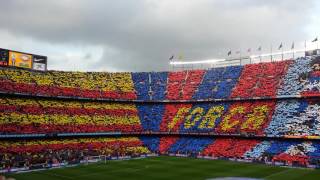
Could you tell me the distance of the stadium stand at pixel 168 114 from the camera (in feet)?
227

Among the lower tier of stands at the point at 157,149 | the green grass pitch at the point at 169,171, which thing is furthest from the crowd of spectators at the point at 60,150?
the green grass pitch at the point at 169,171

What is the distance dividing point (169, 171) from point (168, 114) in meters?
37.3

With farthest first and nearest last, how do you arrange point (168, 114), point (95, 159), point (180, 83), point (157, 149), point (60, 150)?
point (180, 83), point (168, 114), point (157, 149), point (60, 150), point (95, 159)

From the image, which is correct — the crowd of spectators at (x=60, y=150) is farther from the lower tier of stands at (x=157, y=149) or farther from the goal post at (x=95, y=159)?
the goal post at (x=95, y=159)

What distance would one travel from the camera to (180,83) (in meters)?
102

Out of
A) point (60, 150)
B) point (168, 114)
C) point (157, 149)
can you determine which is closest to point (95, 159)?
point (60, 150)

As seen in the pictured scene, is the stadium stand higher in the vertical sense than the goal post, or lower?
higher

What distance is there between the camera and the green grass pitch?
172 ft

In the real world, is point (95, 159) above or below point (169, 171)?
below

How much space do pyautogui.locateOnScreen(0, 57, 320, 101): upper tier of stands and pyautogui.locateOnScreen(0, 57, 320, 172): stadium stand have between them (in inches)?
10.3

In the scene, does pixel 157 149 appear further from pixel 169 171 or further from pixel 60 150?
pixel 169 171

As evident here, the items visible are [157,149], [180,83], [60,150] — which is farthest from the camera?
[180,83]

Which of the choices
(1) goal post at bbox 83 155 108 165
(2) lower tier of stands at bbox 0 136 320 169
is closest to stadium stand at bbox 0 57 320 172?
(2) lower tier of stands at bbox 0 136 320 169

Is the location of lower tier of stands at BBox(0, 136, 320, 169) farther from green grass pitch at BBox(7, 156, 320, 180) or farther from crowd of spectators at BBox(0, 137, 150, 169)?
green grass pitch at BBox(7, 156, 320, 180)
